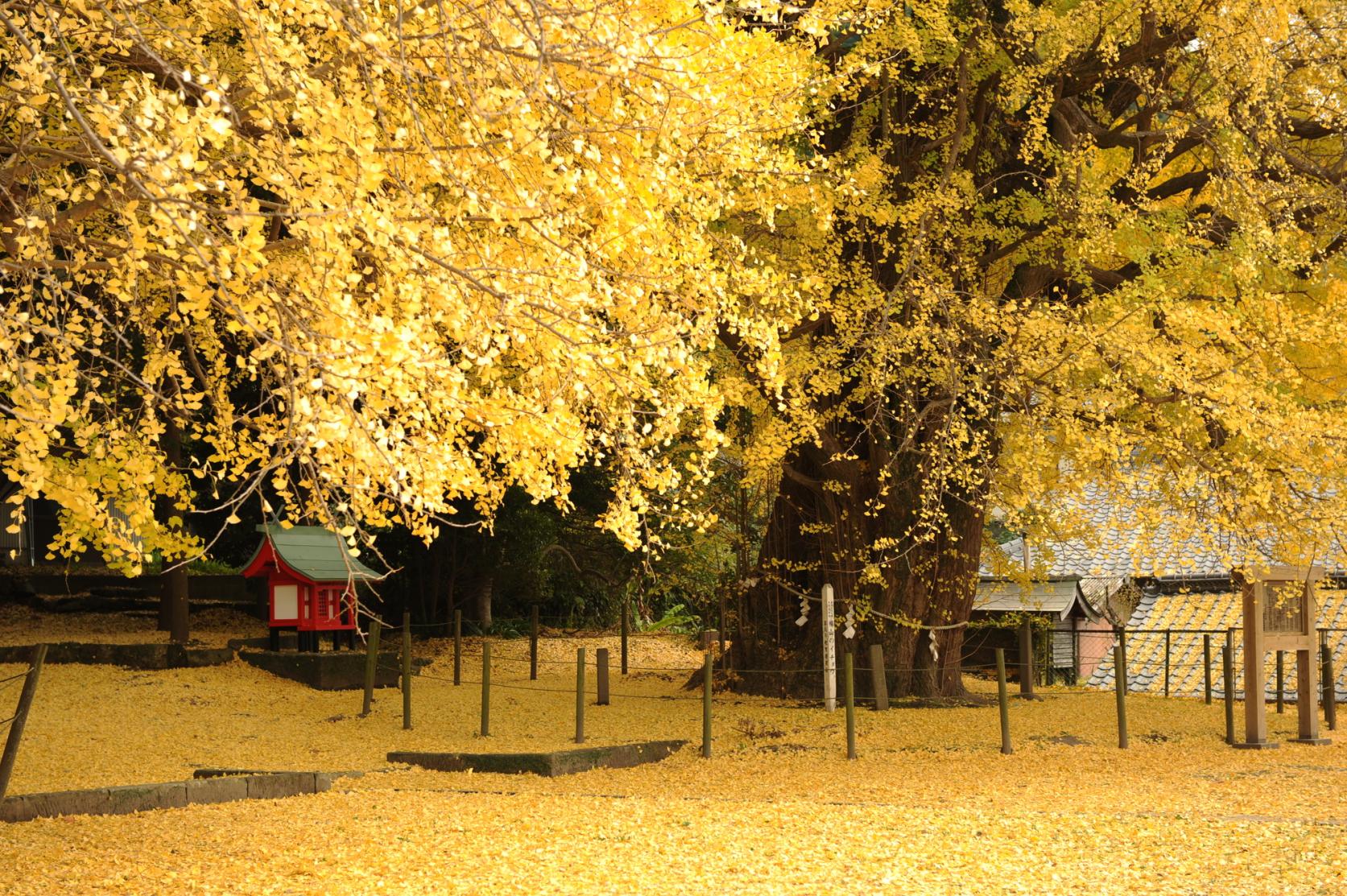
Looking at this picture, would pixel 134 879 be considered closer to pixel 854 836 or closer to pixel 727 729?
pixel 854 836

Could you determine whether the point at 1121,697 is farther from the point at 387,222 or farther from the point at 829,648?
the point at 387,222

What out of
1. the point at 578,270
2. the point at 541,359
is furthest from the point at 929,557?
the point at 578,270

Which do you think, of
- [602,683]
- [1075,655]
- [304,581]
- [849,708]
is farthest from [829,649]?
[1075,655]

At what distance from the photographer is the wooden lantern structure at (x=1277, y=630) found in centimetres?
1123

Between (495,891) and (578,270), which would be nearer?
(578,270)

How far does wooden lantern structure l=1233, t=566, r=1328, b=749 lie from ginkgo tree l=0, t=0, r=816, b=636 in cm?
637

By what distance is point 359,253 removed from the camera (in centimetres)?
642

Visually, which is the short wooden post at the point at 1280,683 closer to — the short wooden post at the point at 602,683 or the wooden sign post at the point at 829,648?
the wooden sign post at the point at 829,648

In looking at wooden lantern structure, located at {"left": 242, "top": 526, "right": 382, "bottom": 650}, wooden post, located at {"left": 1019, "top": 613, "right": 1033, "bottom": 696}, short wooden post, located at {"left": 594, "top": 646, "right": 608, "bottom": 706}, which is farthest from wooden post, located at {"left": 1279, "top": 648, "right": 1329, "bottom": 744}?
wooden lantern structure, located at {"left": 242, "top": 526, "right": 382, "bottom": 650}

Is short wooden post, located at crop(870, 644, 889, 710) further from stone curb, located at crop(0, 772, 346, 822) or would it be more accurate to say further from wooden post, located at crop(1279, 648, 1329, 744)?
stone curb, located at crop(0, 772, 346, 822)

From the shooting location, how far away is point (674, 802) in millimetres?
7961

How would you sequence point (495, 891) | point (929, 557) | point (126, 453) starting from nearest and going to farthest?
point (495, 891), point (126, 453), point (929, 557)

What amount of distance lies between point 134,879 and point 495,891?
1.54 metres

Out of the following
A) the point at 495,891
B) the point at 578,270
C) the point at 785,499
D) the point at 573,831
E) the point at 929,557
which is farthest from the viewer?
the point at 785,499
